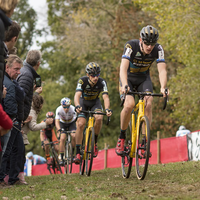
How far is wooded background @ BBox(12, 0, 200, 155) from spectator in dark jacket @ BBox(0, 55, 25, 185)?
14504 millimetres

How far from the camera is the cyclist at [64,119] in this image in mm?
14375

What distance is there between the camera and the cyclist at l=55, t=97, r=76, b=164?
47.2 ft

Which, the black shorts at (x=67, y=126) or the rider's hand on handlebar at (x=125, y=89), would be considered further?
the black shorts at (x=67, y=126)

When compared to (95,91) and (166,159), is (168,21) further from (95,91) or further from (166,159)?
(95,91)

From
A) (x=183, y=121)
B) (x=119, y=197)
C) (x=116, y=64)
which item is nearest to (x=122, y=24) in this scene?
(x=116, y=64)

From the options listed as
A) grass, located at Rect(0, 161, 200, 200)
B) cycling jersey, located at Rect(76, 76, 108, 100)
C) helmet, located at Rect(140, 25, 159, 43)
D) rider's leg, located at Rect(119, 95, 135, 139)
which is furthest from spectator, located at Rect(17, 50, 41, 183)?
cycling jersey, located at Rect(76, 76, 108, 100)

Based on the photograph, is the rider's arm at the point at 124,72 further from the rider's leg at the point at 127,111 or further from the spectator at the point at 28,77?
the spectator at the point at 28,77

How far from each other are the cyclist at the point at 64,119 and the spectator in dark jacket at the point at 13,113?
629 centimetres

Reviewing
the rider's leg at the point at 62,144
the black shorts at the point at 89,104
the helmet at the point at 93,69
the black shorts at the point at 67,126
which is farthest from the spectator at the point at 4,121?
the black shorts at the point at 67,126

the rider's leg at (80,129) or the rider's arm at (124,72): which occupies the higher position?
the rider's arm at (124,72)

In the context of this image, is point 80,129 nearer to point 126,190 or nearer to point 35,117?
point 35,117

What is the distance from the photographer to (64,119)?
14.5m

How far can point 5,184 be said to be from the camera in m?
7.82

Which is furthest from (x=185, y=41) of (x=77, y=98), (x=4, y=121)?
(x=4, y=121)
